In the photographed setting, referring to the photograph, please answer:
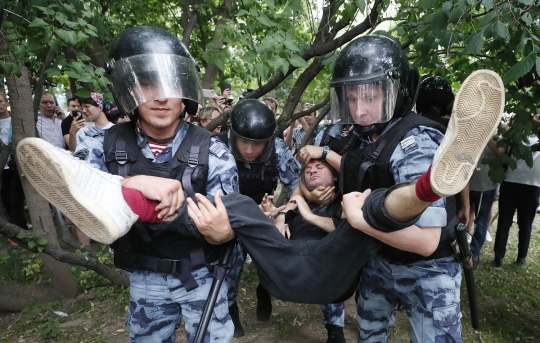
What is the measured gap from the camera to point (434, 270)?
77.2 inches

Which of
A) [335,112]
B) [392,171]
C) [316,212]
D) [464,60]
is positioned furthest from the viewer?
[464,60]

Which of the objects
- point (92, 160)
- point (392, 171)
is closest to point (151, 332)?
point (92, 160)

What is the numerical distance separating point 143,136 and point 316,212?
1276 mm

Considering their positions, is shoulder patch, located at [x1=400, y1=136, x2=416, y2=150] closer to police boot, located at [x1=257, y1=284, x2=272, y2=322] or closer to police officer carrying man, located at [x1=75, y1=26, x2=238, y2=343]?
police officer carrying man, located at [x1=75, y1=26, x2=238, y2=343]

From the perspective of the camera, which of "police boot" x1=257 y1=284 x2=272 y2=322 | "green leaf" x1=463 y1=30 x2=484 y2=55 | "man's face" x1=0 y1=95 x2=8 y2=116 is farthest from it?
"man's face" x1=0 y1=95 x2=8 y2=116

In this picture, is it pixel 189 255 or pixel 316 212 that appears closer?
pixel 189 255

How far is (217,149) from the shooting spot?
199 centimetres

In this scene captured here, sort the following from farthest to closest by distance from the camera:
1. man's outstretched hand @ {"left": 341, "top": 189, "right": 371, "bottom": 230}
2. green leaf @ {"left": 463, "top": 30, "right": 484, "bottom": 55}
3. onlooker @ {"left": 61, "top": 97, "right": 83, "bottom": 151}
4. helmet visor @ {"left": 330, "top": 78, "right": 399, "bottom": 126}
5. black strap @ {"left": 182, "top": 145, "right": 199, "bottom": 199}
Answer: onlooker @ {"left": 61, "top": 97, "right": 83, "bottom": 151} → green leaf @ {"left": 463, "top": 30, "right": 484, "bottom": 55} → helmet visor @ {"left": 330, "top": 78, "right": 399, "bottom": 126} → black strap @ {"left": 182, "top": 145, "right": 199, "bottom": 199} → man's outstretched hand @ {"left": 341, "top": 189, "right": 371, "bottom": 230}

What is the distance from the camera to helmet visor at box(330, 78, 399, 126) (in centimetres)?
194

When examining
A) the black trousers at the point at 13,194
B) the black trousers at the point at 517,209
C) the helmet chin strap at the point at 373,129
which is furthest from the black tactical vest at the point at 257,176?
the black trousers at the point at 13,194

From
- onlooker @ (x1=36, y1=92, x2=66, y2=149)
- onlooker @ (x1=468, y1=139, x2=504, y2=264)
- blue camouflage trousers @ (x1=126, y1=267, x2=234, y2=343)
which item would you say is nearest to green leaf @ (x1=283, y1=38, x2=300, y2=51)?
blue camouflage trousers @ (x1=126, y1=267, x2=234, y2=343)

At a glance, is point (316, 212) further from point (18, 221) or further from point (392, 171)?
point (18, 221)

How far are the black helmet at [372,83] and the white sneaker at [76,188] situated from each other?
3.99 ft

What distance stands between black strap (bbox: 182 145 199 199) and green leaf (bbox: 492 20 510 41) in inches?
63.7
